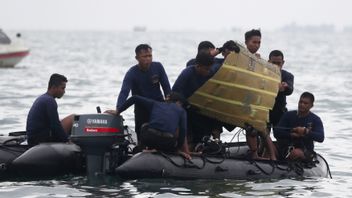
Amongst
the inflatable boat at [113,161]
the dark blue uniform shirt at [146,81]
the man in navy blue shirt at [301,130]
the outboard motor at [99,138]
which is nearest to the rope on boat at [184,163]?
the inflatable boat at [113,161]

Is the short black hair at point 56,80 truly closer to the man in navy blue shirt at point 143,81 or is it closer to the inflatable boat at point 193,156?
the inflatable boat at point 193,156

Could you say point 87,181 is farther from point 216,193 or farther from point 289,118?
point 289,118

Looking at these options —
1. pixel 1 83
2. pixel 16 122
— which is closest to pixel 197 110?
pixel 16 122

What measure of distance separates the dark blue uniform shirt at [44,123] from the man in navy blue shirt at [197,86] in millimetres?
1742

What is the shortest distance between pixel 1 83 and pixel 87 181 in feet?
74.4

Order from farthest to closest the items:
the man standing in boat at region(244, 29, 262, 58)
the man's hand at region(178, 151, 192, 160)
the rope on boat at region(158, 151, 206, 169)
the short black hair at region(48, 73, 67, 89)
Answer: the man standing in boat at region(244, 29, 262, 58), the short black hair at region(48, 73, 67, 89), the man's hand at region(178, 151, 192, 160), the rope on boat at region(158, 151, 206, 169)

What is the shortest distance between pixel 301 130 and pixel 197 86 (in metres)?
1.66

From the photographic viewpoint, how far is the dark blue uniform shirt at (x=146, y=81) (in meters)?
12.8

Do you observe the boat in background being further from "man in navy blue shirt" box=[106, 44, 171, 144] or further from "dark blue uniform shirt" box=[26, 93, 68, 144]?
"man in navy blue shirt" box=[106, 44, 171, 144]

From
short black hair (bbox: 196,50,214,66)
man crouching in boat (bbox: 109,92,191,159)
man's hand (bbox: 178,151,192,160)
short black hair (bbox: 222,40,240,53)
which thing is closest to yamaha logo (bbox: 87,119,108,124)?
man crouching in boat (bbox: 109,92,191,159)

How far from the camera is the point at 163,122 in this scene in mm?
11938

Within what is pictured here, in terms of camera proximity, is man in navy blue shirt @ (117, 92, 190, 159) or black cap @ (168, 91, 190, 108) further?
black cap @ (168, 91, 190, 108)

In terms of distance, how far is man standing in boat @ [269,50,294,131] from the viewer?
A: 518 inches

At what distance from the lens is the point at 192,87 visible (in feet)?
41.8
